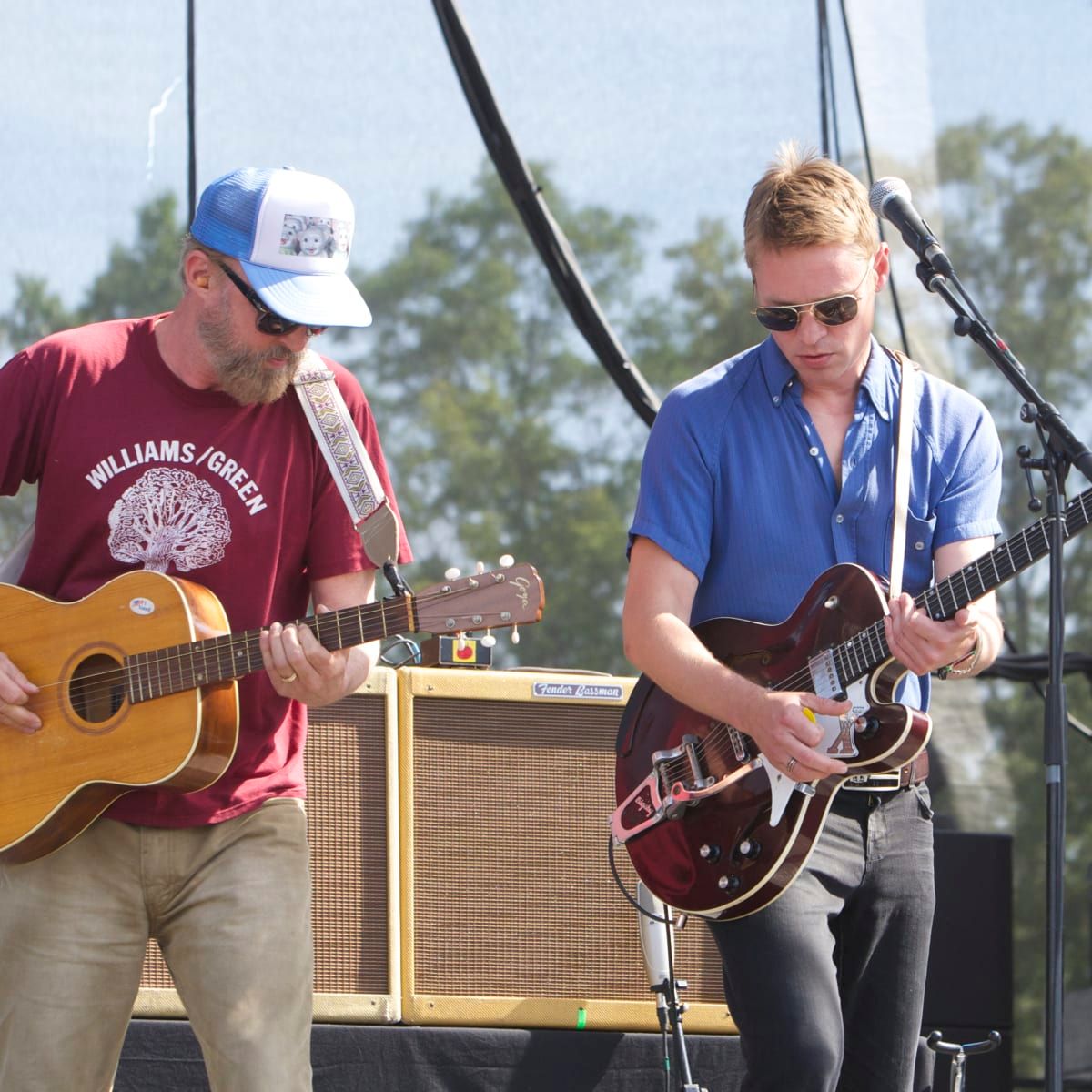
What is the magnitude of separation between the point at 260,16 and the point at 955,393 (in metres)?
3.90

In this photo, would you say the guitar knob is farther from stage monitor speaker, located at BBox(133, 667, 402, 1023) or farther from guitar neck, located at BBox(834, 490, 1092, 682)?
stage monitor speaker, located at BBox(133, 667, 402, 1023)

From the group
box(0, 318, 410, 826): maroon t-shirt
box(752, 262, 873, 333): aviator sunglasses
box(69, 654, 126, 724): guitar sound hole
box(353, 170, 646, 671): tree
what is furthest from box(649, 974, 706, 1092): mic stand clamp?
box(353, 170, 646, 671): tree

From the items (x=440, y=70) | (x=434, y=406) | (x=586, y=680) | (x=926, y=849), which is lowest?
(x=926, y=849)

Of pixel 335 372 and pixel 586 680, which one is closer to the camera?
pixel 335 372

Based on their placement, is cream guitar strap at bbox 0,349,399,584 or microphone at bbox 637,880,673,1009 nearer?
cream guitar strap at bbox 0,349,399,584

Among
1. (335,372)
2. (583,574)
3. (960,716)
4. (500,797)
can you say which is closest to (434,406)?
(583,574)

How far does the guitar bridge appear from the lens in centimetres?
303

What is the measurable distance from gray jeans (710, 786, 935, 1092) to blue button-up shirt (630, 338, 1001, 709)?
0.26m

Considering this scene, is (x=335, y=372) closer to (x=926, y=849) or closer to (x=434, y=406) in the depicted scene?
(x=926, y=849)

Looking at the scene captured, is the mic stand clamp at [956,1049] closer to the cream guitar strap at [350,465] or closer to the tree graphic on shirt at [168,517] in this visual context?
the cream guitar strap at [350,465]

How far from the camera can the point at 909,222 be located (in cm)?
294

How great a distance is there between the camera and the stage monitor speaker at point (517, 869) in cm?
415

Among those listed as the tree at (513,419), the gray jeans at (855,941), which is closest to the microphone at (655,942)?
the gray jeans at (855,941)

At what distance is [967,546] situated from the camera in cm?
310
